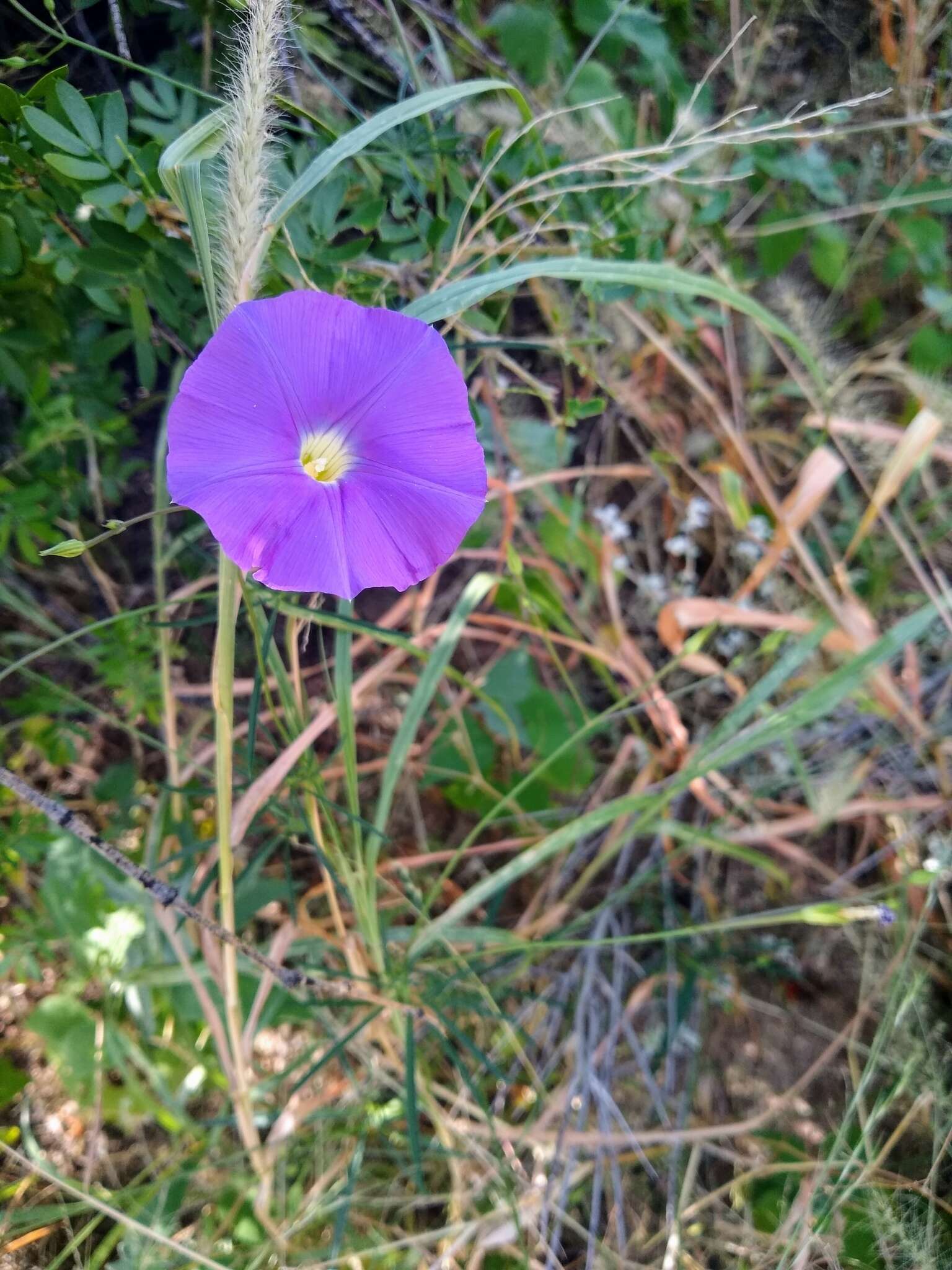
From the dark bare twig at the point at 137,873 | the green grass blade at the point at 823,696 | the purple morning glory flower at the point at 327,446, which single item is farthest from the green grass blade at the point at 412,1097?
the purple morning glory flower at the point at 327,446

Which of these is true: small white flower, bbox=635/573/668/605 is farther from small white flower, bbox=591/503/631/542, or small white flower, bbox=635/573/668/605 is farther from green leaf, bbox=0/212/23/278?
green leaf, bbox=0/212/23/278

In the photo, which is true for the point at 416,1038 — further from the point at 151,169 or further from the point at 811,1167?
the point at 151,169

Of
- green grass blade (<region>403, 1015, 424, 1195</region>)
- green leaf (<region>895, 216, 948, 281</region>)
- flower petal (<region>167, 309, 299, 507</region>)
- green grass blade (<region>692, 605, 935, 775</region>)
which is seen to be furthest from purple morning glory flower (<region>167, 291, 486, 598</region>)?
green leaf (<region>895, 216, 948, 281</region>)

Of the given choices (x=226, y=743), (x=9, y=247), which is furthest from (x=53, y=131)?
(x=226, y=743)

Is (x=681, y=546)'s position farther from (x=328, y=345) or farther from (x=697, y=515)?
(x=328, y=345)

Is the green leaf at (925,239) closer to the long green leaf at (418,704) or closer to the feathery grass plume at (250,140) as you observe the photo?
the long green leaf at (418,704)

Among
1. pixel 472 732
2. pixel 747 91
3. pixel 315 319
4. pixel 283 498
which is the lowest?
pixel 472 732

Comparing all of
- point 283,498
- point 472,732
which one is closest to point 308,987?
point 472,732
